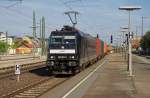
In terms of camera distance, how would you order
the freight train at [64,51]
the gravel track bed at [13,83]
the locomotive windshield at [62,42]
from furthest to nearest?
the locomotive windshield at [62,42] → the freight train at [64,51] → the gravel track bed at [13,83]

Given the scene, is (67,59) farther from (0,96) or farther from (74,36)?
(0,96)

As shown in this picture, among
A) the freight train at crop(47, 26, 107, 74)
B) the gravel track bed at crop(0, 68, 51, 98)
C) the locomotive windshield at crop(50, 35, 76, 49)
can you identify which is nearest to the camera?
the gravel track bed at crop(0, 68, 51, 98)

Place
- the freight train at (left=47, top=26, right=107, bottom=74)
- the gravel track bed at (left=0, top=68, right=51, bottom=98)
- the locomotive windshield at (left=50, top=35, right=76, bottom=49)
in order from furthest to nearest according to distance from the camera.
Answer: the locomotive windshield at (left=50, top=35, right=76, bottom=49) → the freight train at (left=47, top=26, right=107, bottom=74) → the gravel track bed at (left=0, top=68, right=51, bottom=98)

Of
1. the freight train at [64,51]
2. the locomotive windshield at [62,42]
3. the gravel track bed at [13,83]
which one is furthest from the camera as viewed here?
the locomotive windshield at [62,42]

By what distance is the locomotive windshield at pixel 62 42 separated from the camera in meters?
30.3

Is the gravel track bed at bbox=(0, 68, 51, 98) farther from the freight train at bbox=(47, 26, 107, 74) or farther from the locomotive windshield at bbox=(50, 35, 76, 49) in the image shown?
the locomotive windshield at bbox=(50, 35, 76, 49)

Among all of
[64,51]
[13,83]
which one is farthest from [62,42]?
[13,83]

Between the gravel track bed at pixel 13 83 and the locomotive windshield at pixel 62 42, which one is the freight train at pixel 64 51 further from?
the gravel track bed at pixel 13 83

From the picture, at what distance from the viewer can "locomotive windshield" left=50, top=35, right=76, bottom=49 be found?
3029 cm

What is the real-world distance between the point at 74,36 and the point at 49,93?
12.2 m

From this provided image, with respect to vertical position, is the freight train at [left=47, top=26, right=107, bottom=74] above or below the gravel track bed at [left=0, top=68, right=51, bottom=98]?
above

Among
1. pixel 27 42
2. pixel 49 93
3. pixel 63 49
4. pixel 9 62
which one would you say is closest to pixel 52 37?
pixel 63 49

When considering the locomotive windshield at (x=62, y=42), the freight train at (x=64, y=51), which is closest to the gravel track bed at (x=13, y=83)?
the freight train at (x=64, y=51)

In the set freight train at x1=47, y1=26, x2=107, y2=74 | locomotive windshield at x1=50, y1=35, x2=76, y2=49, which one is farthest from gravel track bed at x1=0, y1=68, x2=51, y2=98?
locomotive windshield at x1=50, y1=35, x2=76, y2=49
